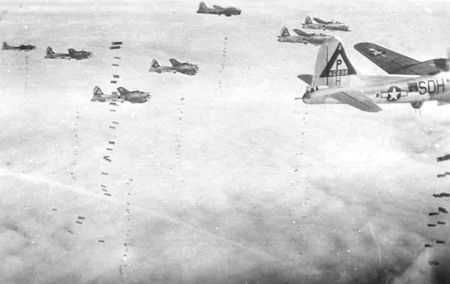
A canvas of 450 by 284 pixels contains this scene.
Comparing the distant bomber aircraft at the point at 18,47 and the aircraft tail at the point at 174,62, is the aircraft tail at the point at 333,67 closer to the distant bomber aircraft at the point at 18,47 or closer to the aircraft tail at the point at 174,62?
the aircraft tail at the point at 174,62

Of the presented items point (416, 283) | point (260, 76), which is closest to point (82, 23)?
point (260, 76)

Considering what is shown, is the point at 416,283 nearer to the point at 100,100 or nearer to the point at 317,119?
the point at 317,119

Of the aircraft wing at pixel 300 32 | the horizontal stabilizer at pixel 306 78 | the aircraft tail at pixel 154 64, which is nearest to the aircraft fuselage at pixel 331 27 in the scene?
the aircraft wing at pixel 300 32

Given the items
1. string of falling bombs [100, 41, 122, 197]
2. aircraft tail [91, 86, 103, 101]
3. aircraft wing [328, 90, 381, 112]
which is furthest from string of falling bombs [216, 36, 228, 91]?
aircraft wing [328, 90, 381, 112]

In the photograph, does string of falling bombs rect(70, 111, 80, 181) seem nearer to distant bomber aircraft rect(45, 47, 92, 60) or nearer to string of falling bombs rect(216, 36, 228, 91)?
distant bomber aircraft rect(45, 47, 92, 60)

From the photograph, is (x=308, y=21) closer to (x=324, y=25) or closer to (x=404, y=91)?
(x=324, y=25)

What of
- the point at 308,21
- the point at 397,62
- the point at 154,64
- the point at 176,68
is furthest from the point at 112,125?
the point at 308,21
